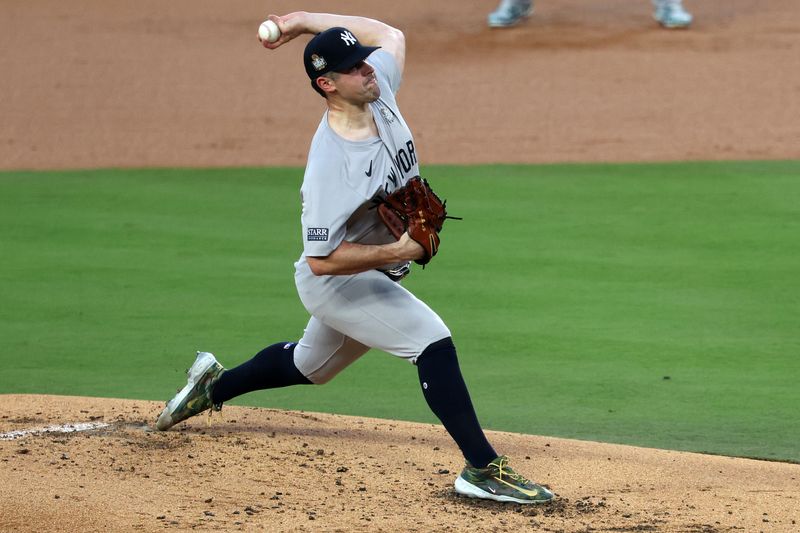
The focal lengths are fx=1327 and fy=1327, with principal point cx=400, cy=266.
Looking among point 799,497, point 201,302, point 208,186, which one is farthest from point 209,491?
point 208,186

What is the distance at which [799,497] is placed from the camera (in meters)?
4.70

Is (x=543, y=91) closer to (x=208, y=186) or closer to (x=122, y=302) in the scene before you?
(x=208, y=186)

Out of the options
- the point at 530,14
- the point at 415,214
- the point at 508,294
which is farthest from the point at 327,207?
the point at 530,14

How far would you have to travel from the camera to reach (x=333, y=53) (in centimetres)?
454

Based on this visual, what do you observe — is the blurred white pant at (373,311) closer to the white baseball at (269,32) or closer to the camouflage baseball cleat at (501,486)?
the camouflage baseball cleat at (501,486)

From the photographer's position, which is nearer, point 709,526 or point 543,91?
point 709,526

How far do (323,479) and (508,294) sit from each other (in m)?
3.38

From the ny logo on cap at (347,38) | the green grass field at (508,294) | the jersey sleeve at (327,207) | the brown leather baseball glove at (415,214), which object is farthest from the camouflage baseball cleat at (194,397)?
the ny logo on cap at (347,38)

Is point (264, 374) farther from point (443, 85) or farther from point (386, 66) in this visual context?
point (443, 85)

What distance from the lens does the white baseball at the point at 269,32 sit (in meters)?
4.92

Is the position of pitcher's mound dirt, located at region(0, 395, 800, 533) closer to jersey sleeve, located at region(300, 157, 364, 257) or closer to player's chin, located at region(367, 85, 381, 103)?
jersey sleeve, located at region(300, 157, 364, 257)

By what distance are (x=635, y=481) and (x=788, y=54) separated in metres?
11.5

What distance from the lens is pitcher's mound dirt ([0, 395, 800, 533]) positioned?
436 cm

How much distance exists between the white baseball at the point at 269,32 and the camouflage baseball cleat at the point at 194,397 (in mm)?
1336
